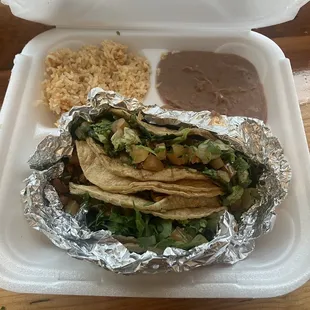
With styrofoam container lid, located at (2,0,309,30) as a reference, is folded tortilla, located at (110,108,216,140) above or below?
below

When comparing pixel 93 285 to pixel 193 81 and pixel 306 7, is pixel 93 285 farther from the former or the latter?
pixel 306 7

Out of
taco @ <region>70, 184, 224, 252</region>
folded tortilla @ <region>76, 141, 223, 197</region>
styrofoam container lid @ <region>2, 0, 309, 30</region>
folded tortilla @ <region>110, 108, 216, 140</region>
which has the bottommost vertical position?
taco @ <region>70, 184, 224, 252</region>

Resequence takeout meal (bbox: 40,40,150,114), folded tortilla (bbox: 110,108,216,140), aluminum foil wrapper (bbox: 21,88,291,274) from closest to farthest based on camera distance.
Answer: aluminum foil wrapper (bbox: 21,88,291,274) → folded tortilla (bbox: 110,108,216,140) → takeout meal (bbox: 40,40,150,114)

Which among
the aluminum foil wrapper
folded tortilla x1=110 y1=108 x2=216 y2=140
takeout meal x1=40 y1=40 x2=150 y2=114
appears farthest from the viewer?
takeout meal x1=40 y1=40 x2=150 y2=114

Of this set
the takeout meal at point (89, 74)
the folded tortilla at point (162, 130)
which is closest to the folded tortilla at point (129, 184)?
the folded tortilla at point (162, 130)

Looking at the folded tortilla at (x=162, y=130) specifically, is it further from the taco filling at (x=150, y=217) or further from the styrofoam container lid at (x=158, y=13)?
the styrofoam container lid at (x=158, y=13)

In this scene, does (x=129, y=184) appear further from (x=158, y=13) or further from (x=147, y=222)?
(x=158, y=13)

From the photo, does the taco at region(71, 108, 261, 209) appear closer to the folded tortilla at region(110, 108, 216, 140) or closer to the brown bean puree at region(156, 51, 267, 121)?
the folded tortilla at region(110, 108, 216, 140)

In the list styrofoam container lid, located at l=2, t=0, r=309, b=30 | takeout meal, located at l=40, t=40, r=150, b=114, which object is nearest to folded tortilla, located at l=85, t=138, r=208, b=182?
takeout meal, located at l=40, t=40, r=150, b=114

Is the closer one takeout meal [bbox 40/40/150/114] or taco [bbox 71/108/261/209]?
taco [bbox 71/108/261/209]
